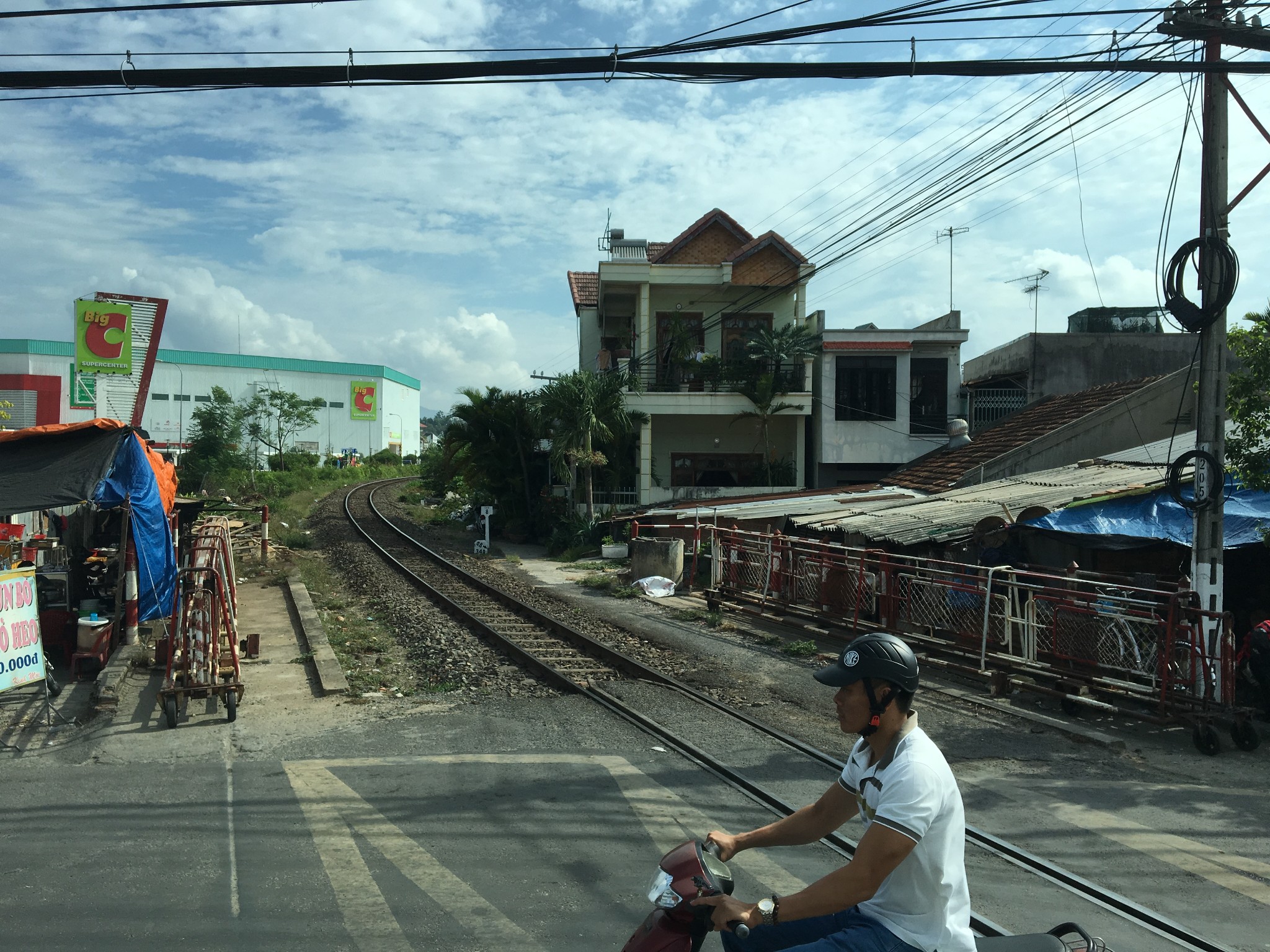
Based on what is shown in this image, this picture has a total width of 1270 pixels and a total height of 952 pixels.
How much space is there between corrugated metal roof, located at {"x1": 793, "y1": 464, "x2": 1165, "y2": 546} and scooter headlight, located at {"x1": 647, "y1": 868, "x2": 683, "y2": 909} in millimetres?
10853

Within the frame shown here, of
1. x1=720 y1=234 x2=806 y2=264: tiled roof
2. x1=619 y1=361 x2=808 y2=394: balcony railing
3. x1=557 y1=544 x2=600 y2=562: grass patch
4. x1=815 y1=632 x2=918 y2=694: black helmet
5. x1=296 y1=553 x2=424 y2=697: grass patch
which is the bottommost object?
x1=296 y1=553 x2=424 y2=697: grass patch

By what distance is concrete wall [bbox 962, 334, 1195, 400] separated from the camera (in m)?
28.3

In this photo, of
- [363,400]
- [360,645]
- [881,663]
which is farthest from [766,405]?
[363,400]

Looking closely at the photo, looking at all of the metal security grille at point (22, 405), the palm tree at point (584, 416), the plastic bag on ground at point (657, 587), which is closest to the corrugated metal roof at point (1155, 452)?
the plastic bag on ground at point (657, 587)

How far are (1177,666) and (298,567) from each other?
18510mm

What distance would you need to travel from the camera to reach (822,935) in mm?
2955

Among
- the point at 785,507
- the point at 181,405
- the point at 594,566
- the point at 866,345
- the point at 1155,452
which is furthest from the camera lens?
the point at 181,405

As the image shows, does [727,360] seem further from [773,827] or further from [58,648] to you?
[773,827]

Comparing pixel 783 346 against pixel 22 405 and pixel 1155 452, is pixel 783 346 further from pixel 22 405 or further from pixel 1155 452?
pixel 22 405

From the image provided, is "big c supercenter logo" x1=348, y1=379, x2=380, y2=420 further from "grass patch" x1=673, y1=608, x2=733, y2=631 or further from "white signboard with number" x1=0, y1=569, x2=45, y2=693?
"white signboard with number" x1=0, y1=569, x2=45, y2=693

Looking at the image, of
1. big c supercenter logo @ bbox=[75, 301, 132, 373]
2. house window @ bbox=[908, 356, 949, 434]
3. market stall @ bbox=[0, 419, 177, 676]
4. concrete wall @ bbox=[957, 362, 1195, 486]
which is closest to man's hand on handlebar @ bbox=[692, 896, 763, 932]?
market stall @ bbox=[0, 419, 177, 676]

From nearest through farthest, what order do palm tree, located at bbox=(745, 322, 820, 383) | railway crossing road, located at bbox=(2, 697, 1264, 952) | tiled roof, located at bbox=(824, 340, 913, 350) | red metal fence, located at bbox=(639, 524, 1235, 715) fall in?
railway crossing road, located at bbox=(2, 697, 1264, 952), red metal fence, located at bbox=(639, 524, 1235, 715), palm tree, located at bbox=(745, 322, 820, 383), tiled roof, located at bbox=(824, 340, 913, 350)

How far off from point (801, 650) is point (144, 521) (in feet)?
27.8

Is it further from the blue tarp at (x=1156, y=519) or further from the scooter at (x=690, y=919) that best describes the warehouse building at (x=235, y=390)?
the scooter at (x=690, y=919)
